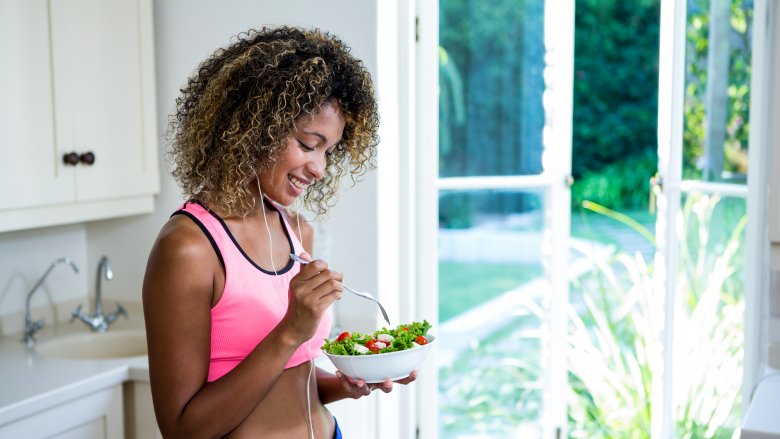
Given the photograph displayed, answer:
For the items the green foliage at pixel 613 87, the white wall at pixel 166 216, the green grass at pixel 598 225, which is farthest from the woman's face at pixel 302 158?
the green foliage at pixel 613 87

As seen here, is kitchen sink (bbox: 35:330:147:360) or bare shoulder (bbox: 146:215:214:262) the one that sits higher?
bare shoulder (bbox: 146:215:214:262)

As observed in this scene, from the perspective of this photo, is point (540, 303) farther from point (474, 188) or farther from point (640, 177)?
point (640, 177)

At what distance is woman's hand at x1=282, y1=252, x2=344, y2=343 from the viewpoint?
124 centimetres

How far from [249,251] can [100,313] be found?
4.60 ft

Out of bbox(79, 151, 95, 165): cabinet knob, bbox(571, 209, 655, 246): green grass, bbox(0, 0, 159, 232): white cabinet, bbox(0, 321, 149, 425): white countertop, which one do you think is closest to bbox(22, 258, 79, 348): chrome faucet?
bbox(0, 321, 149, 425): white countertop

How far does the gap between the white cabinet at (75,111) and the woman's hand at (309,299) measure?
1.22 metres

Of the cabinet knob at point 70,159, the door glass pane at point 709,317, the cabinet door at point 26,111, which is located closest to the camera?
the cabinet door at point 26,111

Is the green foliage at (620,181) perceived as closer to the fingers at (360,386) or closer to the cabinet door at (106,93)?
the cabinet door at (106,93)

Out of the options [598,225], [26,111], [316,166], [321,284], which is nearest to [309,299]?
[321,284]

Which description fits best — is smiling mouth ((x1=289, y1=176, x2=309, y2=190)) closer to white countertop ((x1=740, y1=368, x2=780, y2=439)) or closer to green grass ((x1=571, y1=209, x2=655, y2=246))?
white countertop ((x1=740, y1=368, x2=780, y2=439))

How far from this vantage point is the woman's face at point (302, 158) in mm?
1368

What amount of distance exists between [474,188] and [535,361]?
24.8 inches

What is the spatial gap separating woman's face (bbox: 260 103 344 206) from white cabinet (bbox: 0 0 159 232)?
3.56 feet

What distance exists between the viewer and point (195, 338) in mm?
1249
